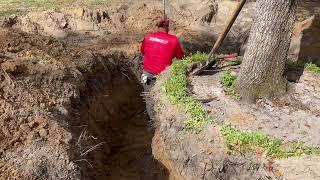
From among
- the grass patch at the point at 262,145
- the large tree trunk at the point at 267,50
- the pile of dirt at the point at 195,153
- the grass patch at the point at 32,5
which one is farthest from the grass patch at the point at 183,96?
the grass patch at the point at 32,5

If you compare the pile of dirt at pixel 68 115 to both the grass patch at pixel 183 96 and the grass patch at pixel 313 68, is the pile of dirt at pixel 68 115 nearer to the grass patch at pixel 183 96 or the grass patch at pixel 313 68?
the grass patch at pixel 183 96

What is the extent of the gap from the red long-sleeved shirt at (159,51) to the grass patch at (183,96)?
232mm

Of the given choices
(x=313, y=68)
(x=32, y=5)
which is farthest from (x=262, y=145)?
(x=32, y=5)

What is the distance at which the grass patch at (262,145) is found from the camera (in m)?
6.45

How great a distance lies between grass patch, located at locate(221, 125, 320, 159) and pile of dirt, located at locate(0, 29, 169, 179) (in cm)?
159

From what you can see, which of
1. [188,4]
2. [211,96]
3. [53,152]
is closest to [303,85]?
[211,96]

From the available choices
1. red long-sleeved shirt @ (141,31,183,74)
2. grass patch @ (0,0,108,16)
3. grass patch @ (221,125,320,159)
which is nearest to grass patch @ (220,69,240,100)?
red long-sleeved shirt @ (141,31,183,74)

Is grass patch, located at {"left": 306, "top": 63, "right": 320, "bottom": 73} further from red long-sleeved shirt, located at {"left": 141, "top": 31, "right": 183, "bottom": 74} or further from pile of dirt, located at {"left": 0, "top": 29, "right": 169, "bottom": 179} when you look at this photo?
pile of dirt, located at {"left": 0, "top": 29, "right": 169, "bottom": 179}

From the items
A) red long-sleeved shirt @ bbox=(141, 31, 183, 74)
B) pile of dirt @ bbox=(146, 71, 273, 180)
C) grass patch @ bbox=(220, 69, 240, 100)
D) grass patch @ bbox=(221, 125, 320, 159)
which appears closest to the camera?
grass patch @ bbox=(221, 125, 320, 159)

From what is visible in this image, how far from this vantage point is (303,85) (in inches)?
340

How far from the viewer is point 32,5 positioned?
12.7 metres

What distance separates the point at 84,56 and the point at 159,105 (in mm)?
2153

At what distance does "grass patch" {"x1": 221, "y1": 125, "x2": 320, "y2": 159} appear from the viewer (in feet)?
21.2

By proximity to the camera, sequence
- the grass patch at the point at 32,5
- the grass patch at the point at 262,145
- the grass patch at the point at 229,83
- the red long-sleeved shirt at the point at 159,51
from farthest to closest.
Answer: the grass patch at the point at 32,5
the red long-sleeved shirt at the point at 159,51
the grass patch at the point at 229,83
the grass patch at the point at 262,145
